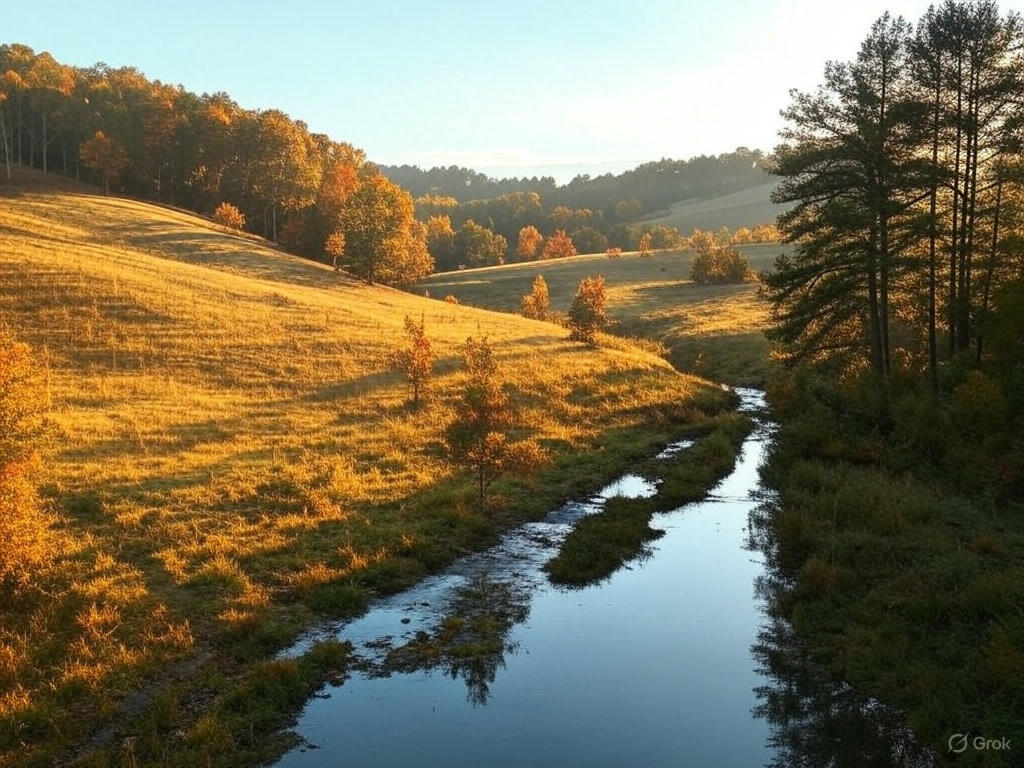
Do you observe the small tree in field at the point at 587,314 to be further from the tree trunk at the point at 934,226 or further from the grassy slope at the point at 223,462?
the tree trunk at the point at 934,226

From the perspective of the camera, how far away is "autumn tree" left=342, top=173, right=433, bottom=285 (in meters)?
77.4

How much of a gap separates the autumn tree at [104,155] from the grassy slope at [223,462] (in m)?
32.5

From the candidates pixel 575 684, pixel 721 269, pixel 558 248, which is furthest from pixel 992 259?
pixel 558 248

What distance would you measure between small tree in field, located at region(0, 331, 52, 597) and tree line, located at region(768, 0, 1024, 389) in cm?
2952

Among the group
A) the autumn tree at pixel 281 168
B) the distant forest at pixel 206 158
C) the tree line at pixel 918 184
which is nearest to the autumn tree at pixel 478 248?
the distant forest at pixel 206 158

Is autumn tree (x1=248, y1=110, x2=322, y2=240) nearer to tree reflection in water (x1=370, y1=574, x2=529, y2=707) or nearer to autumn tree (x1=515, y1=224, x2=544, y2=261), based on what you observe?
autumn tree (x1=515, y1=224, x2=544, y2=261)

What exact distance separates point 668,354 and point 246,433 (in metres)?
39.3

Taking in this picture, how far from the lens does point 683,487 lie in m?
28.9

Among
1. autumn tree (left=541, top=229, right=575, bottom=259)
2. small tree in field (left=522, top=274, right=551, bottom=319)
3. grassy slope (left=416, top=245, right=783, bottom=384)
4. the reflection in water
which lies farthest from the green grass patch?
autumn tree (left=541, top=229, right=575, bottom=259)

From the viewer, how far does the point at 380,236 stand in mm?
77438

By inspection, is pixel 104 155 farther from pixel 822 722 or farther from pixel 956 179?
pixel 822 722

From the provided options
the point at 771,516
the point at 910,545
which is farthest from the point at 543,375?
the point at 910,545

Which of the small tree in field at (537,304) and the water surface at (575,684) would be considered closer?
the water surface at (575,684)

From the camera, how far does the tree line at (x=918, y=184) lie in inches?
1134
